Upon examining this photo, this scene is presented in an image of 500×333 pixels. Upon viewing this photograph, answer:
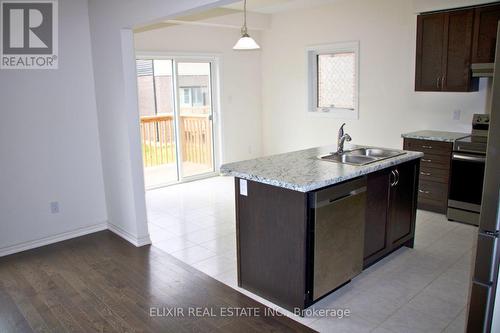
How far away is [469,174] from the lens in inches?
172

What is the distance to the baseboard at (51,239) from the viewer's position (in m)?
4.04

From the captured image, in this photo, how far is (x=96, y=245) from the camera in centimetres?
420

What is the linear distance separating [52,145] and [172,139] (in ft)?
8.87

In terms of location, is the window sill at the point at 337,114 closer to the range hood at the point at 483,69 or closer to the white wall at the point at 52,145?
the range hood at the point at 483,69

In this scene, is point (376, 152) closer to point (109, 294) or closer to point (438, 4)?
point (438, 4)

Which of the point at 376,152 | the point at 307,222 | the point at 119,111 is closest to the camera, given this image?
the point at 307,222

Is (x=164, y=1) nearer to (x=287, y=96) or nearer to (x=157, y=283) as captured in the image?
(x=157, y=283)

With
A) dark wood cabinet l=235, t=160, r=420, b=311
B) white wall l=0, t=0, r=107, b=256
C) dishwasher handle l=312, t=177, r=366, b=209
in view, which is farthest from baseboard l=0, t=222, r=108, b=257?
dishwasher handle l=312, t=177, r=366, b=209

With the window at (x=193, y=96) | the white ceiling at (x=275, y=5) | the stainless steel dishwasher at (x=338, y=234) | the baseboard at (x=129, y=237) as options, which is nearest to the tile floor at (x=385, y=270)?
the baseboard at (x=129, y=237)

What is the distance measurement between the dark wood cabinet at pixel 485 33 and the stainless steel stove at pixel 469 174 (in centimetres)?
67

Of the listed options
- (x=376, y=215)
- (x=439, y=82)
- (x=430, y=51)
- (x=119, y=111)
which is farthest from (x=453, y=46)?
(x=119, y=111)

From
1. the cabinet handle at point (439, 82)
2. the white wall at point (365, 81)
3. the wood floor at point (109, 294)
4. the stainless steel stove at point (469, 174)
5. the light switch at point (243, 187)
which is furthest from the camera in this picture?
the white wall at point (365, 81)

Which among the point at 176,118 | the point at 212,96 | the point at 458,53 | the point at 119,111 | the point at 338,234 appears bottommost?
the point at 338,234

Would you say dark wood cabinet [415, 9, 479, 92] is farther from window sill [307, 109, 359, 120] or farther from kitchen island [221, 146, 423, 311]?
kitchen island [221, 146, 423, 311]
